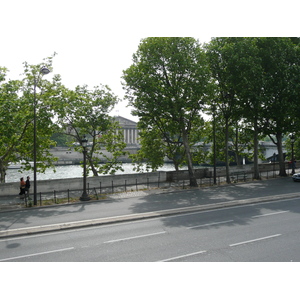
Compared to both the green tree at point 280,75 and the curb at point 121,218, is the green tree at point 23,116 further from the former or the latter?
the green tree at point 280,75

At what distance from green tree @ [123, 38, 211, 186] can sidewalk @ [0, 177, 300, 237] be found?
8118 millimetres

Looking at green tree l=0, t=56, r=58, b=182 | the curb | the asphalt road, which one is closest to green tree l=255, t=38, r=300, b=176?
the curb

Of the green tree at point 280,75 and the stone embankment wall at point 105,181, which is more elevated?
the green tree at point 280,75

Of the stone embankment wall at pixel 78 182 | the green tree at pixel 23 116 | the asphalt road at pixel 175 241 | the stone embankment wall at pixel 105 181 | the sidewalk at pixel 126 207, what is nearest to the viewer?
the asphalt road at pixel 175 241

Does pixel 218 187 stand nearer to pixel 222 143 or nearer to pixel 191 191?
pixel 191 191

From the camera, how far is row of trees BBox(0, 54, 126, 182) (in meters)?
21.9

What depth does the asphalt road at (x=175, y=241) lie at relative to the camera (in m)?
10.5

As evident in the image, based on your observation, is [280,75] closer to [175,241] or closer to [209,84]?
[209,84]

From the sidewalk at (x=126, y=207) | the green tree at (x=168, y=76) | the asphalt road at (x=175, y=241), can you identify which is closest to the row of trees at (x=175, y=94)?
the green tree at (x=168, y=76)

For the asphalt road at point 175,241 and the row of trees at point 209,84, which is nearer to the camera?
the asphalt road at point 175,241

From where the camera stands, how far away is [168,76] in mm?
28781

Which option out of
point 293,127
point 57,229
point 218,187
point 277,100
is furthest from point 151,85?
point 293,127

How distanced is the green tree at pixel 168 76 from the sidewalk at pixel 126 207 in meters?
8.12

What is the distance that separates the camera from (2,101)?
2080cm
